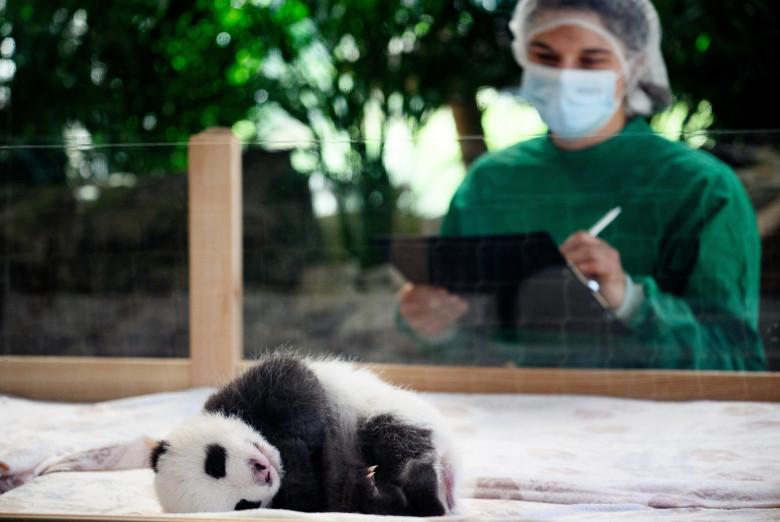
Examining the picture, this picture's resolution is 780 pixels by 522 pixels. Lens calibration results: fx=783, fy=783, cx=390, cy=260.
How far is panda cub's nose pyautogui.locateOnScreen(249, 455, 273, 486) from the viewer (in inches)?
35.3

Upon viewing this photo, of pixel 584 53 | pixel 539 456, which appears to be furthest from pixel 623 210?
pixel 539 456

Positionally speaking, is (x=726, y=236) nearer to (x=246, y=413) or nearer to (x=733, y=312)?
(x=733, y=312)

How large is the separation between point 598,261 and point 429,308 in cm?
43

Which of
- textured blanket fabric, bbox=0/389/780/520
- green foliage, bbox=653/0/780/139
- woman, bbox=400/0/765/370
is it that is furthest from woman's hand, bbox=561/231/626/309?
green foliage, bbox=653/0/780/139

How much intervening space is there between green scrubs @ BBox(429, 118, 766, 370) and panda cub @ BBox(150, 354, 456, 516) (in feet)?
2.91

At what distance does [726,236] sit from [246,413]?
1.17m

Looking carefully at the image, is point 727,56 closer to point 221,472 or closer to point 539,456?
point 539,456

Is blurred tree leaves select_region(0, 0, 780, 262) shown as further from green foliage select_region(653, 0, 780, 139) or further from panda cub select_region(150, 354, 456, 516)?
panda cub select_region(150, 354, 456, 516)

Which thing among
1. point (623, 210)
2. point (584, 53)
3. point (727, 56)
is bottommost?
point (623, 210)

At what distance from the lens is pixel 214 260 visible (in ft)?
5.34

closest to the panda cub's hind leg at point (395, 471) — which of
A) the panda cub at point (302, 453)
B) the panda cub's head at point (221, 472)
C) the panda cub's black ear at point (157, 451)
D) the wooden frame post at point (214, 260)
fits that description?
the panda cub at point (302, 453)

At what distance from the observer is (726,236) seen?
167cm

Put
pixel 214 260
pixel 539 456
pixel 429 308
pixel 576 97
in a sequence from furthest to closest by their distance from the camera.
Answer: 1. pixel 576 97
2. pixel 429 308
3. pixel 214 260
4. pixel 539 456

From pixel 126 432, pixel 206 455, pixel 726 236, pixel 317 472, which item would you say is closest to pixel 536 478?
pixel 317 472
